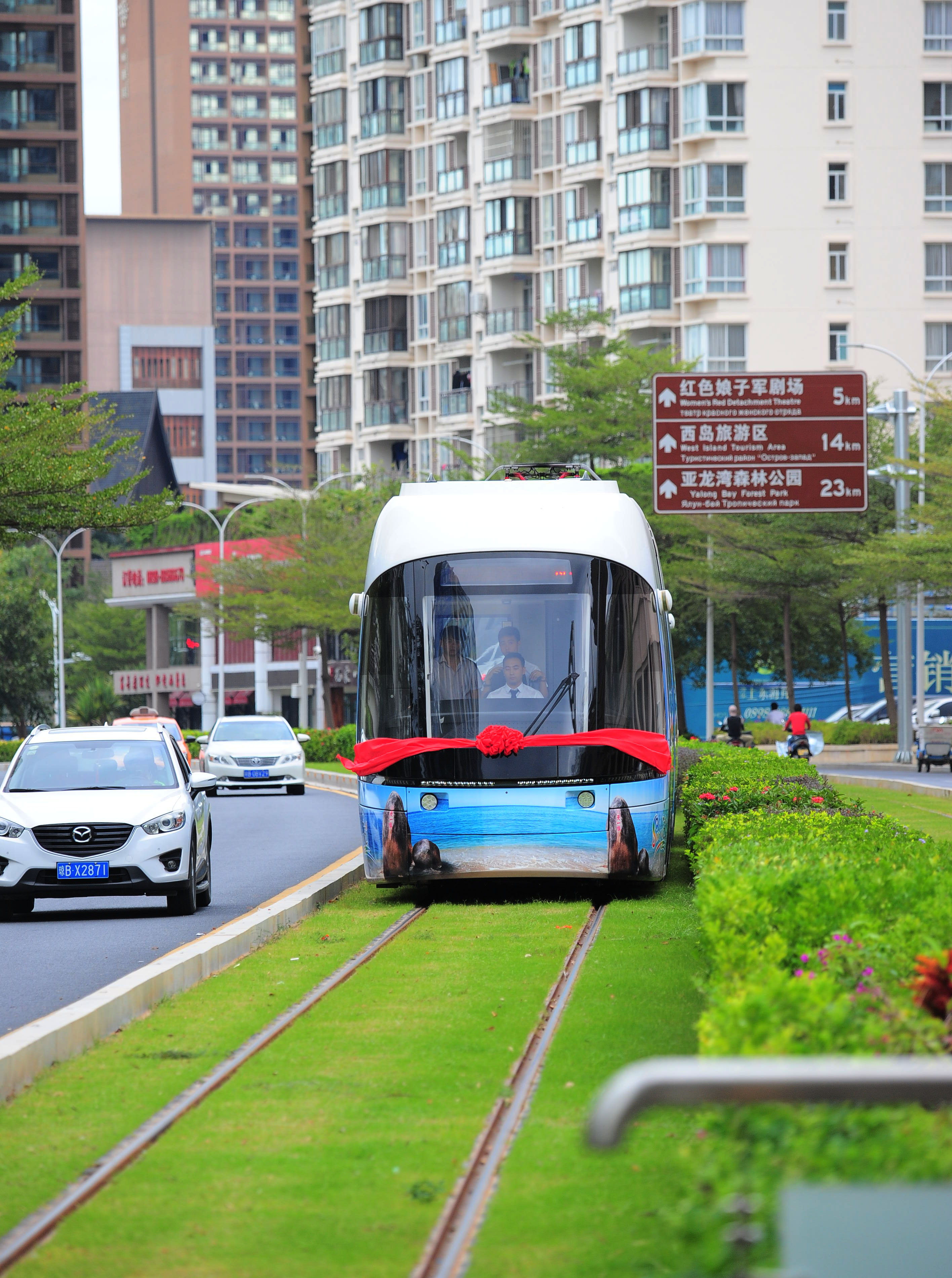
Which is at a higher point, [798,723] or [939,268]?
[939,268]

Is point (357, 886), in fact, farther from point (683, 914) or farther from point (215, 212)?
point (215, 212)

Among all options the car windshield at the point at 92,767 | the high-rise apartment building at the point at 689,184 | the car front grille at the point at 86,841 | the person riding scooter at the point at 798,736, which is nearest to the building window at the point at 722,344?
the high-rise apartment building at the point at 689,184

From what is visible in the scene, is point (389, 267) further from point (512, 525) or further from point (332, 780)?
point (512, 525)

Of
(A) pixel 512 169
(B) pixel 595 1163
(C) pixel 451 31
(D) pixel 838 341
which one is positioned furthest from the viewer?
(C) pixel 451 31

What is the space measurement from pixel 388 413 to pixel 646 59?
22.0m

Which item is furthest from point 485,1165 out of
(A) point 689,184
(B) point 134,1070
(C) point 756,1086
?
(A) point 689,184

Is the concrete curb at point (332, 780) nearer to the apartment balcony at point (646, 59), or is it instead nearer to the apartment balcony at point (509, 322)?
the apartment balcony at point (646, 59)

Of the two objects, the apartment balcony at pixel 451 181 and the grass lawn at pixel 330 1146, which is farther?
the apartment balcony at pixel 451 181

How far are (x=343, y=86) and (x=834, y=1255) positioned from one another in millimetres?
95418

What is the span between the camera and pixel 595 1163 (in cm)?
702

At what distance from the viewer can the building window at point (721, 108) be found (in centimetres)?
7556

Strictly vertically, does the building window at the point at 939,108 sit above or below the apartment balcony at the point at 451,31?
below

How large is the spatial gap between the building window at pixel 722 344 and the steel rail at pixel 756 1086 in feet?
239

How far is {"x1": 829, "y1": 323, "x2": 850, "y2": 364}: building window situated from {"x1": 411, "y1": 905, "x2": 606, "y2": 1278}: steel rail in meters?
66.9
